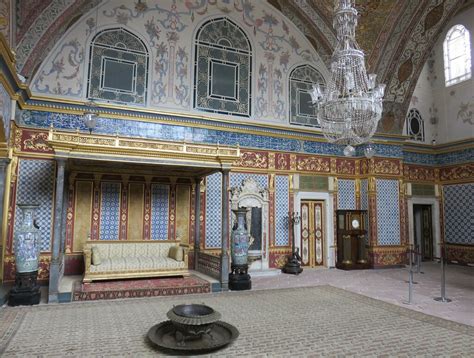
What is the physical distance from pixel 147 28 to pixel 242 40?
A: 2.66 meters

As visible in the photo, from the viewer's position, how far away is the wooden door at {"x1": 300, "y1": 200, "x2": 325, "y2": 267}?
35.5 feet

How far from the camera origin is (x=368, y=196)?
447 inches

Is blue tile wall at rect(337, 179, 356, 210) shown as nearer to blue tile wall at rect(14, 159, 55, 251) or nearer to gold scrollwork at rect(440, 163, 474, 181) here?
gold scrollwork at rect(440, 163, 474, 181)

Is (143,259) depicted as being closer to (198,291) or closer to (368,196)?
(198,291)

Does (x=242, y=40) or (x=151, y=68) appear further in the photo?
(x=242, y=40)

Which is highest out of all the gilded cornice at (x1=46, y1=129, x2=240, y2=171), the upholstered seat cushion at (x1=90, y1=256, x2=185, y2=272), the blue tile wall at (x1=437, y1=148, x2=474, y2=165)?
the blue tile wall at (x1=437, y1=148, x2=474, y2=165)

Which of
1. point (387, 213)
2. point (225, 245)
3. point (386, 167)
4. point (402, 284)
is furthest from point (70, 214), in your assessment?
point (386, 167)

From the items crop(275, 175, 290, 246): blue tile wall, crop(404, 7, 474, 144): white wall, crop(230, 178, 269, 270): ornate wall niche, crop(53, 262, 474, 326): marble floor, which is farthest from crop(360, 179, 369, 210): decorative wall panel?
crop(404, 7, 474, 144): white wall

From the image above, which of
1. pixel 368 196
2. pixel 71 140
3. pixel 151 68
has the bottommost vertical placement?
pixel 368 196

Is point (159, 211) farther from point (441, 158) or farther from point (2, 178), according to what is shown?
point (441, 158)

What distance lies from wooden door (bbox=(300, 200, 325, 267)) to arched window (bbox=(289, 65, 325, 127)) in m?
2.49

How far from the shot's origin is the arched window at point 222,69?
9805mm

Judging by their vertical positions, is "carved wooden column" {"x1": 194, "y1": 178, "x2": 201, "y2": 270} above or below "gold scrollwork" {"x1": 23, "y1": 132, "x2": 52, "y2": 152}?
below

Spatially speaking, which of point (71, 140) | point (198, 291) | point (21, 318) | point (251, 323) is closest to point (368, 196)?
point (198, 291)
